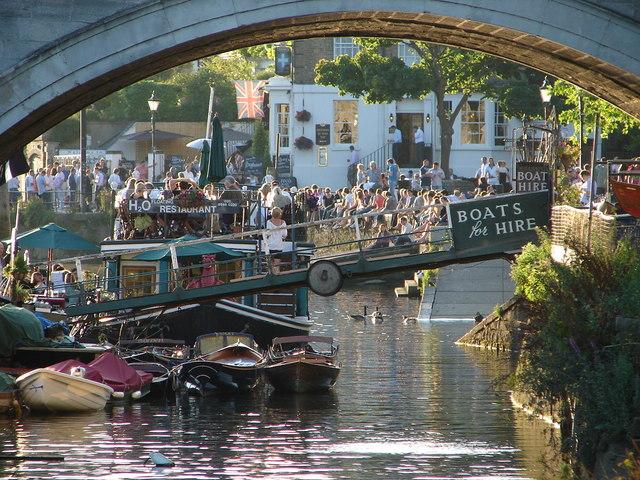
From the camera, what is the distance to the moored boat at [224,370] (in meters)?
20.2

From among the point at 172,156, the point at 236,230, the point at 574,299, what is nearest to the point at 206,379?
the point at 236,230

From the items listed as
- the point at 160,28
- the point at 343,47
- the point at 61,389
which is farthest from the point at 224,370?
the point at 343,47

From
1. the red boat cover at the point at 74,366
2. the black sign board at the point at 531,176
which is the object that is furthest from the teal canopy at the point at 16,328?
the black sign board at the point at 531,176

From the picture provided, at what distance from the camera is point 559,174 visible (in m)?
22.4

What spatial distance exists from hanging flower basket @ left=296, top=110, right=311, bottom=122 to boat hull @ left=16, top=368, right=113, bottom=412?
27.6 metres

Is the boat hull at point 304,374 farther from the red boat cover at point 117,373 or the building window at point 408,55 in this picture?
the building window at point 408,55

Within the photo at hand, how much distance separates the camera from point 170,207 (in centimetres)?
2258

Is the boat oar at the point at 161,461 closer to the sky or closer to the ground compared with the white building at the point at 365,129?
closer to the ground

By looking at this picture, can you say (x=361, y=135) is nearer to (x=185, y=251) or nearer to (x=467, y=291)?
(x=467, y=291)

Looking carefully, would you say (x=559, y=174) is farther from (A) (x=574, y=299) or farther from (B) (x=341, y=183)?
(B) (x=341, y=183)

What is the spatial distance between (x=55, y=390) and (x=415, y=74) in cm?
2472

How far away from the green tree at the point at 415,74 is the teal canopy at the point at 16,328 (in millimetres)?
22841

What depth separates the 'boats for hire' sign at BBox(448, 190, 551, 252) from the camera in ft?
65.5

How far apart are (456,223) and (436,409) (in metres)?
3.65
